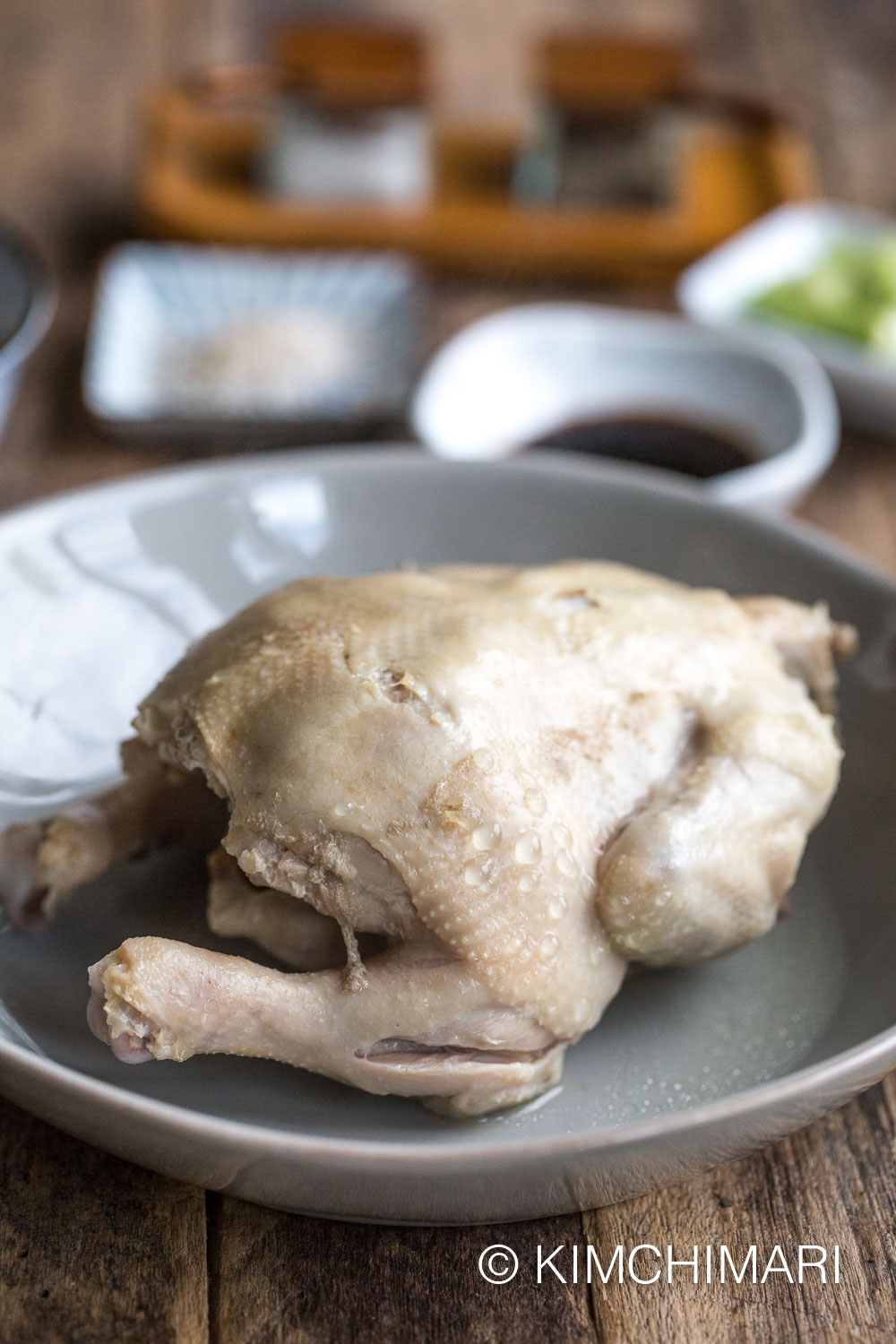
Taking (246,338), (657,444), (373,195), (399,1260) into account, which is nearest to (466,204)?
(373,195)

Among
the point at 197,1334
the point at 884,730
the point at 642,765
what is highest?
the point at 642,765

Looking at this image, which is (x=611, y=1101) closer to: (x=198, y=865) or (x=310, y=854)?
(x=310, y=854)

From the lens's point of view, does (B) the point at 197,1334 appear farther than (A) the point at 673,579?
No

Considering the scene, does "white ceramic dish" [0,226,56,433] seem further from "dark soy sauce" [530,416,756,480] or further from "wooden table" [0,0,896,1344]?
"wooden table" [0,0,896,1344]

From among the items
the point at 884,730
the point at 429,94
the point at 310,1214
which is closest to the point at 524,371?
the point at 429,94

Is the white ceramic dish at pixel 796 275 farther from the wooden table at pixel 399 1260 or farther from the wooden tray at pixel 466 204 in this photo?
the wooden table at pixel 399 1260

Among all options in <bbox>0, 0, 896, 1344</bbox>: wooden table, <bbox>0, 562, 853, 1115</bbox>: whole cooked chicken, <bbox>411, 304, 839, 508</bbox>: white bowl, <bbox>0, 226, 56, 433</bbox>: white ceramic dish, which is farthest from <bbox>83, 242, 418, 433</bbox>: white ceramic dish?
<bbox>0, 0, 896, 1344</bbox>: wooden table
